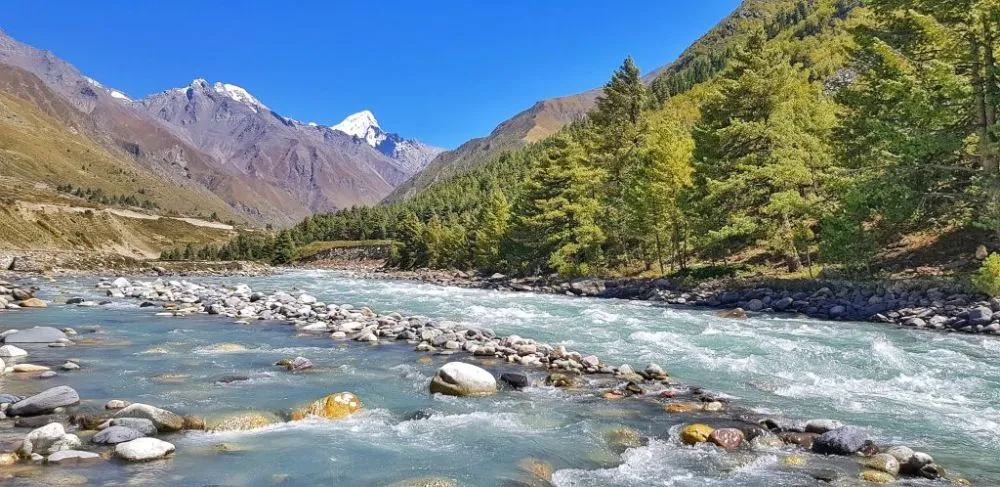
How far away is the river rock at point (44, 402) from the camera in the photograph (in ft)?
30.7

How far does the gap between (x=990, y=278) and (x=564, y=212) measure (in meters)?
30.1

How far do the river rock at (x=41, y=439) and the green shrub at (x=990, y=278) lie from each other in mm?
26945

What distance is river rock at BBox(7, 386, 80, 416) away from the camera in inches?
369

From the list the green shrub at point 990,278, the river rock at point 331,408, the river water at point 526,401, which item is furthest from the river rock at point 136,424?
the green shrub at point 990,278

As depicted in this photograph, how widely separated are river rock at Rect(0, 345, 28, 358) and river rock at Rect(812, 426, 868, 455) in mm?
17312

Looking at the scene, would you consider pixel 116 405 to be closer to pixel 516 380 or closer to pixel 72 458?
pixel 72 458

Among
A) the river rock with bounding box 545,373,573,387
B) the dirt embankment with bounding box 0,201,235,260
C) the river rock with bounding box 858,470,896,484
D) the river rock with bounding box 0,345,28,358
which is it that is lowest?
the river rock with bounding box 858,470,896,484

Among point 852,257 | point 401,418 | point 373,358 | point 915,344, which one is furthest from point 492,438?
point 852,257

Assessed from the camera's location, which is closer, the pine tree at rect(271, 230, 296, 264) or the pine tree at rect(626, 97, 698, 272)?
the pine tree at rect(626, 97, 698, 272)

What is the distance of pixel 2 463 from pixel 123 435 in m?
1.37

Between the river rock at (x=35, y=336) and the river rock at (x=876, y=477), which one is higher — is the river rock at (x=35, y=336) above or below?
above

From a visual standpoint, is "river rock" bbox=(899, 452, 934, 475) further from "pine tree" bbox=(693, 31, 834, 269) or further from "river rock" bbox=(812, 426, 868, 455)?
"pine tree" bbox=(693, 31, 834, 269)

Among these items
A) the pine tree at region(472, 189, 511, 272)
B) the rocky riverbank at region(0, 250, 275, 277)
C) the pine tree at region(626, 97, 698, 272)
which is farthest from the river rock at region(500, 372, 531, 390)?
the rocky riverbank at region(0, 250, 275, 277)

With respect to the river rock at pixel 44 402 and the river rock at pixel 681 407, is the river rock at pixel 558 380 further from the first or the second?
the river rock at pixel 44 402
